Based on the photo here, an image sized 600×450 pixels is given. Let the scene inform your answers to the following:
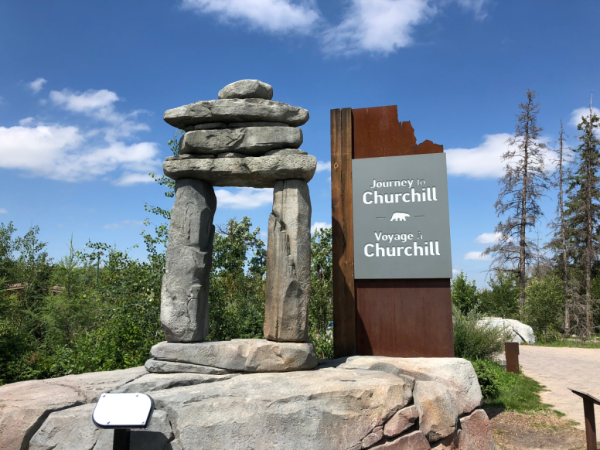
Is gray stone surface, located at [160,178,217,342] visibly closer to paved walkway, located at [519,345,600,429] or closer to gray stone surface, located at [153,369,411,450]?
gray stone surface, located at [153,369,411,450]

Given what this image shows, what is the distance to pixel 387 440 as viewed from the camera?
4141 mm

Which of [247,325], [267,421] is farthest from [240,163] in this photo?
[247,325]

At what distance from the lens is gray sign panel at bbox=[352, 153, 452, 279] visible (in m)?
5.92

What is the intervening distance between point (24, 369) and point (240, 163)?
18.8ft

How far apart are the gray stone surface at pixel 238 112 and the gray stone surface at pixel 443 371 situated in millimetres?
3103

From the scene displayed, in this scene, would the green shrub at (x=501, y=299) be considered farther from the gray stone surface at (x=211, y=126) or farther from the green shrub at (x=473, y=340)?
the gray stone surface at (x=211, y=126)

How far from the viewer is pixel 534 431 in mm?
6480

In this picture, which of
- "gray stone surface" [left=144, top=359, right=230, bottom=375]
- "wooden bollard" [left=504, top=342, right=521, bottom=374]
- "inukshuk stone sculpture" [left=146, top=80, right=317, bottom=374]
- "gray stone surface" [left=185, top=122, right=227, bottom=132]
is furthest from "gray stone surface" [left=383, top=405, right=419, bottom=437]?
"wooden bollard" [left=504, top=342, right=521, bottom=374]

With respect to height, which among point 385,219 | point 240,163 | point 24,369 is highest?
point 240,163

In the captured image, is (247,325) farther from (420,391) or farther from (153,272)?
(420,391)

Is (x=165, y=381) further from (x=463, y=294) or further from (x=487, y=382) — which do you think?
(x=463, y=294)

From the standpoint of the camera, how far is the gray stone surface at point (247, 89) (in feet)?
17.4

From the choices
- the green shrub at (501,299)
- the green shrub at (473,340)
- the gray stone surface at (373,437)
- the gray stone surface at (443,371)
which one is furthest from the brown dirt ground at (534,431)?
the green shrub at (501,299)

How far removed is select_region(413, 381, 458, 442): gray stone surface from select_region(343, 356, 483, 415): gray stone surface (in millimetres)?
320
